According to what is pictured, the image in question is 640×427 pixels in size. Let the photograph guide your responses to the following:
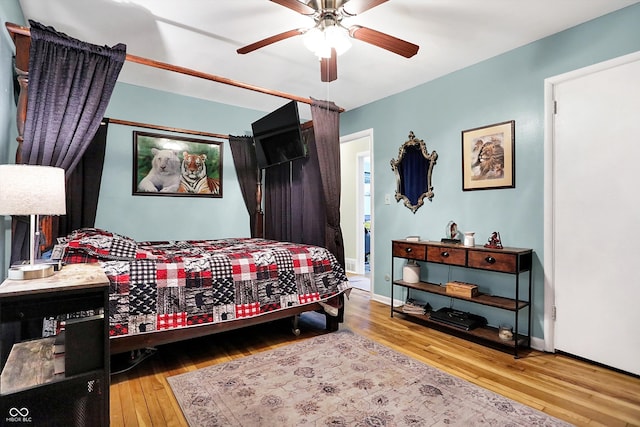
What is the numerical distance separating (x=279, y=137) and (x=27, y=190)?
2487mm

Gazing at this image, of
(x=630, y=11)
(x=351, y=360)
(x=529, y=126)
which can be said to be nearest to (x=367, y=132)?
(x=529, y=126)

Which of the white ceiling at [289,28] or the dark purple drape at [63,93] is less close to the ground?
the white ceiling at [289,28]

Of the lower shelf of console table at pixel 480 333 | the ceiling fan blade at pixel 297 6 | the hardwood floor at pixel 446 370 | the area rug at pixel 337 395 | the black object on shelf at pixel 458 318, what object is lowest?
the hardwood floor at pixel 446 370

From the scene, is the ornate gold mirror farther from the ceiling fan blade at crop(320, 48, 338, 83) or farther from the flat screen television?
the ceiling fan blade at crop(320, 48, 338, 83)

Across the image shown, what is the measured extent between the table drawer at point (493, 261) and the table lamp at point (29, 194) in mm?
2974

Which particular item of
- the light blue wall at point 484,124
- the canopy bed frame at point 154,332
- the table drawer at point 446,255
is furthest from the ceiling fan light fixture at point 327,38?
the table drawer at point 446,255

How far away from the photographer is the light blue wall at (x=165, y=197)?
3.86 metres

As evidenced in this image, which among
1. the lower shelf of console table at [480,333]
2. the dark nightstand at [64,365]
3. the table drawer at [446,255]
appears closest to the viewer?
the dark nightstand at [64,365]

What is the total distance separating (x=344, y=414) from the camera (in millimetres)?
1825

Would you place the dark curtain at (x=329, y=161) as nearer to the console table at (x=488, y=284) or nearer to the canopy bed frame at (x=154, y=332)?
the canopy bed frame at (x=154, y=332)

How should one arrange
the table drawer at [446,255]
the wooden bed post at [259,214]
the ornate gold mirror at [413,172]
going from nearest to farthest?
the table drawer at [446,255]
the ornate gold mirror at [413,172]
the wooden bed post at [259,214]

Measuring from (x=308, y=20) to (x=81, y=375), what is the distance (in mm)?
2627

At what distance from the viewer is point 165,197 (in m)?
4.18

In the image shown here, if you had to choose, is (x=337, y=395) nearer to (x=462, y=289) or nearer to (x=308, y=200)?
(x=462, y=289)
